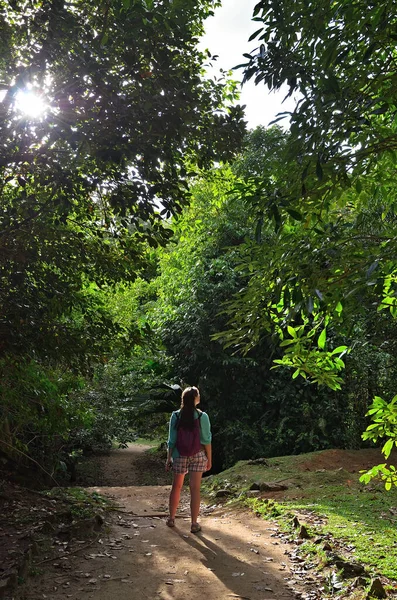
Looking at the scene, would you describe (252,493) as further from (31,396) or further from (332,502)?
(31,396)

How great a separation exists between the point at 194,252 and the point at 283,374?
190 inches

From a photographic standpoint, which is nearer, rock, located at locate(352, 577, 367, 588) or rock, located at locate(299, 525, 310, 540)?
rock, located at locate(352, 577, 367, 588)

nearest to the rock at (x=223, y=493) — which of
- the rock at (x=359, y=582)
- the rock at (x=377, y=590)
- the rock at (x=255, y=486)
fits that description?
the rock at (x=255, y=486)

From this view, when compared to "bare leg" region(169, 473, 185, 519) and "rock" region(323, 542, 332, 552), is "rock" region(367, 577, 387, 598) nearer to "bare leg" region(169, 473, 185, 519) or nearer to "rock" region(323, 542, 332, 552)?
"rock" region(323, 542, 332, 552)

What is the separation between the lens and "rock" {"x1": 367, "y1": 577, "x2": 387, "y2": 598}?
14.8 ft

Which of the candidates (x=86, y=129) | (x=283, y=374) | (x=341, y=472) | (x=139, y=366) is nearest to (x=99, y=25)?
(x=86, y=129)

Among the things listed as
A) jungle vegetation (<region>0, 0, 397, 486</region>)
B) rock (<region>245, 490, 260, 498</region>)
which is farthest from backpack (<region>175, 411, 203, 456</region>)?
rock (<region>245, 490, 260, 498</region>)

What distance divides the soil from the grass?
1.93ft

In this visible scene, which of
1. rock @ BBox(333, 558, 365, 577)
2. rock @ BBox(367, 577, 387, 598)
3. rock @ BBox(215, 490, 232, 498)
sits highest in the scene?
rock @ BBox(367, 577, 387, 598)

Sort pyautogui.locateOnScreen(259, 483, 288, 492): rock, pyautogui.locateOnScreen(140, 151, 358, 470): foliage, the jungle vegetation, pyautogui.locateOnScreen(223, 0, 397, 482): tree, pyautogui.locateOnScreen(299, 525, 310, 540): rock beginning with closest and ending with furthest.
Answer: pyautogui.locateOnScreen(223, 0, 397, 482): tree → the jungle vegetation → pyautogui.locateOnScreen(299, 525, 310, 540): rock → pyautogui.locateOnScreen(259, 483, 288, 492): rock → pyautogui.locateOnScreen(140, 151, 358, 470): foliage

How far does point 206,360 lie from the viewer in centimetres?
1608

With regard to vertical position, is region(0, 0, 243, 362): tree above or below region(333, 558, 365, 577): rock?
above

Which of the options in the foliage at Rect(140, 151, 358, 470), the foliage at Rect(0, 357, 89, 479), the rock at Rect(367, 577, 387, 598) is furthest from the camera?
the foliage at Rect(140, 151, 358, 470)

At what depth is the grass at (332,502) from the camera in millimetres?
6121
